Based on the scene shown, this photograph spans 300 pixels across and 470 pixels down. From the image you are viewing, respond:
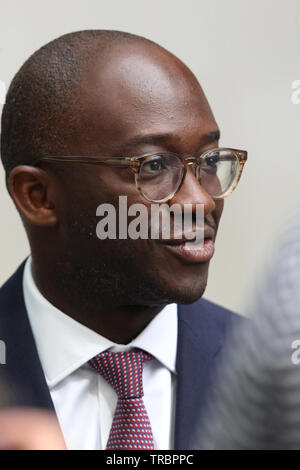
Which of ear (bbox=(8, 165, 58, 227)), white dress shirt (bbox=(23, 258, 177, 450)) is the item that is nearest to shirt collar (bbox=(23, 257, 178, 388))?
white dress shirt (bbox=(23, 258, 177, 450))

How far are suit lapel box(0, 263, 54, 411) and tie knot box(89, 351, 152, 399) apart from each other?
8 centimetres

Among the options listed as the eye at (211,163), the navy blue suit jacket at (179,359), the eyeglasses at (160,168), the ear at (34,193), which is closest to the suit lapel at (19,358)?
the navy blue suit jacket at (179,359)

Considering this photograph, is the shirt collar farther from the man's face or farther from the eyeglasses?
the eyeglasses

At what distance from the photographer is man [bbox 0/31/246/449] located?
918 millimetres

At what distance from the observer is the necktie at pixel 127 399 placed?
894 mm

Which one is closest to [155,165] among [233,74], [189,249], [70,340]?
[189,249]

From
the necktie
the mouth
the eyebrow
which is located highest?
the eyebrow

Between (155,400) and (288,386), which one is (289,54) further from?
(288,386)

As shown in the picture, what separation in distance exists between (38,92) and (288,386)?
0.73m

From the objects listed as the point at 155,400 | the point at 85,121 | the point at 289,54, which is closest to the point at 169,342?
the point at 155,400

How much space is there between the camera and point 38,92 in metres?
0.95

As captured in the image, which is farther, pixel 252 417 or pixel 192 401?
pixel 192 401

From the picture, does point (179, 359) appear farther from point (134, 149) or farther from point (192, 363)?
point (134, 149)

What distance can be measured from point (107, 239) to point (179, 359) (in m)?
0.21
